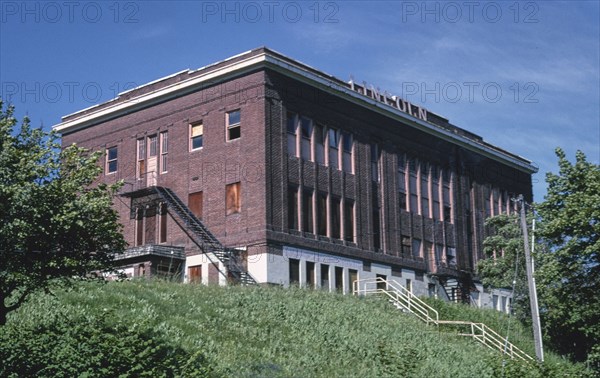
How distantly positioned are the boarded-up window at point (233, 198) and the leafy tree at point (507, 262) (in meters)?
15.5

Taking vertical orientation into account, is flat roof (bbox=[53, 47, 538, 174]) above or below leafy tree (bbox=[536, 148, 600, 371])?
above

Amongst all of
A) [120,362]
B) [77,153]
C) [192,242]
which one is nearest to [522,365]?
[120,362]

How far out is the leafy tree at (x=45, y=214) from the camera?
2089 centimetres

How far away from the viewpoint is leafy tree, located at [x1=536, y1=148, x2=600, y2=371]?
128ft

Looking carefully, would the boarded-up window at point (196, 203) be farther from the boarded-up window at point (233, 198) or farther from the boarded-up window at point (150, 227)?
the boarded-up window at point (150, 227)

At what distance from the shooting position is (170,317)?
102 feet

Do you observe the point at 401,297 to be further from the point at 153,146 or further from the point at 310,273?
the point at 153,146

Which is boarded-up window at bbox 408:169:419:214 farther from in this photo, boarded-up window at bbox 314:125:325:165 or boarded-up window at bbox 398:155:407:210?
boarded-up window at bbox 314:125:325:165

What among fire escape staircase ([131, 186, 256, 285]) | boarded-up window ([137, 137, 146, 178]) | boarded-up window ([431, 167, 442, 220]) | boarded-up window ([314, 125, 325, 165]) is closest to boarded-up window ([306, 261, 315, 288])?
fire escape staircase ([131, 186, 256, 285])

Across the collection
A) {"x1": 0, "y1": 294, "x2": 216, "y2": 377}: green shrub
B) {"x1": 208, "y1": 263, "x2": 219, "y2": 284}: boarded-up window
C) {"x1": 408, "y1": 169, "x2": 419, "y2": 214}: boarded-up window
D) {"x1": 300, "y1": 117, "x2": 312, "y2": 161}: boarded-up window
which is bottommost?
{"x1": 0, "y1": 294, "x2": 216, "y2": 377}: green shrub

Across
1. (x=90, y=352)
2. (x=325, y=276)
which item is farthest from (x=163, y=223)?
(x=90, y=352)

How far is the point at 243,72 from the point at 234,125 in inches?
115

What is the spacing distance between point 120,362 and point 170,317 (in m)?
7.67

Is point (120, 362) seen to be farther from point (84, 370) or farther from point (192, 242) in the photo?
point (192, 242)
